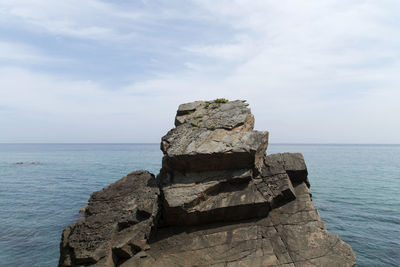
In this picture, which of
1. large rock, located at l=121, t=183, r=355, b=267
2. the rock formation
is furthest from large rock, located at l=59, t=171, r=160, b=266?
large rock, located at l=121, t=183, r=355, b=267

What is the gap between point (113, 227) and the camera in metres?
12.3

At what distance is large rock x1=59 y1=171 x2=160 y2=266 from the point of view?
11.2 m

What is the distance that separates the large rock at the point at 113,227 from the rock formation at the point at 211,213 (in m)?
0.05

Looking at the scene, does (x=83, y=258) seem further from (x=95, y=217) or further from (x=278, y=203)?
(x=278, y=203)

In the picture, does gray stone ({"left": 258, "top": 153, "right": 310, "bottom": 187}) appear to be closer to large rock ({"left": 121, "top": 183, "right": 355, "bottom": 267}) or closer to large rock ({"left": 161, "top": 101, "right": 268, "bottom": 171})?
large rock ({"left": 161, "top": 101, "right": 268, "bottom": 171})

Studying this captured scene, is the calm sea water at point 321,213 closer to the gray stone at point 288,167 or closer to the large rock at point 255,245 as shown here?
the gray stone at point 288,167

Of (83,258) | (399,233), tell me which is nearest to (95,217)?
(83,258)

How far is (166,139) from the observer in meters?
16.2

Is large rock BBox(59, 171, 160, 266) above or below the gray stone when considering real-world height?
below

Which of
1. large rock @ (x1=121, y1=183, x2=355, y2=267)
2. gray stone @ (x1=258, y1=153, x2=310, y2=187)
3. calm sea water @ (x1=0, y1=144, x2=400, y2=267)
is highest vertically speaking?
gray stone @ (x1=258, y1=153, x2=310, y2=187)

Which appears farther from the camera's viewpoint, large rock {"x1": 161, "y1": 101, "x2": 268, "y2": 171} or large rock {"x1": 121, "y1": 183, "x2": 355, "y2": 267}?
large rock {"x1": 161, "y1": 101, "x2": 268, "y2": 171}

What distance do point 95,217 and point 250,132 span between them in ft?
31.3

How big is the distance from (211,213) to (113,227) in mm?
4678

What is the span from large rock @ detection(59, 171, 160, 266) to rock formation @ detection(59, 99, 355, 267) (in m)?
0.05
